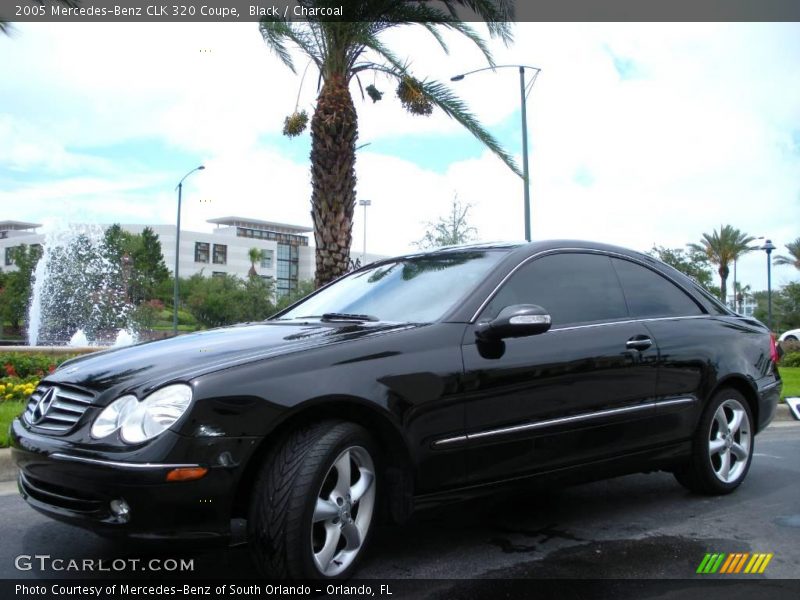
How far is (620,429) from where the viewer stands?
163 inches

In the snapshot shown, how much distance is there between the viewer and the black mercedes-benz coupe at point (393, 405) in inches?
112

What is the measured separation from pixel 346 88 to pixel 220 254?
11306 cm

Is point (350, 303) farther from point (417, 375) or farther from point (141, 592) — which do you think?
point (141, 592)

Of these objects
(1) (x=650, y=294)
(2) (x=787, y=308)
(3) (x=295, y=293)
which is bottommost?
(1) (x=650, y=294)

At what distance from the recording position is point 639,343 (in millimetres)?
4324

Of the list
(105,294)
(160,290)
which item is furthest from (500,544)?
(160,290)

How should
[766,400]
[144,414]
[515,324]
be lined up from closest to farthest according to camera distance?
[144,414]
[515,324]
[766,400]

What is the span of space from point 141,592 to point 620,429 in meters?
2.49

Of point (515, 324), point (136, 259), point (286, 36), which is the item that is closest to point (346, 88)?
point (286, 36)

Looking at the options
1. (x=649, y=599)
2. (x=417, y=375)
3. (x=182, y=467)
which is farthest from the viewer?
(x=417, y=375)

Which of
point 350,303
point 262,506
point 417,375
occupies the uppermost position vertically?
point 350,303

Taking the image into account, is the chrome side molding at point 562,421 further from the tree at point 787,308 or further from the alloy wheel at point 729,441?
the tree at point 787,308

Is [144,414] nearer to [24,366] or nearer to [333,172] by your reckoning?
[333,172]

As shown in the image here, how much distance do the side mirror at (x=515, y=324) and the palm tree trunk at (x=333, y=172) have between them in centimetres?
706
